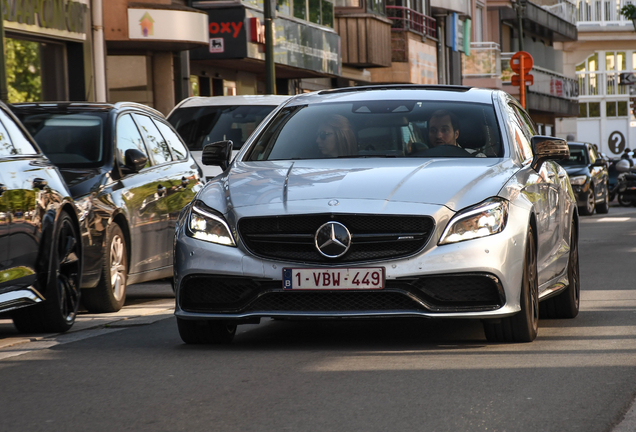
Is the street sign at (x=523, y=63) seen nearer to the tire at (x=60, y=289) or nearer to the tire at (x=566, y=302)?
the tire at (x=566, y=302)

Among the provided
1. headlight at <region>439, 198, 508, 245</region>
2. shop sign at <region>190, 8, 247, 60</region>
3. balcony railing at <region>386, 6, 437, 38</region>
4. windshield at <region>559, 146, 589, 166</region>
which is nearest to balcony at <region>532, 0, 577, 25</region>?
balcony railing at <region>386, 6, 437, 38</region>

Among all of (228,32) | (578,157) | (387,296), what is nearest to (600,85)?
(578,157)

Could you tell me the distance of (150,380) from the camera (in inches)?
258

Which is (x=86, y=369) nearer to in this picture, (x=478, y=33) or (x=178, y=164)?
(x=178, y=164)

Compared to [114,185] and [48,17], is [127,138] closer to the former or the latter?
[114,185]

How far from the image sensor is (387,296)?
7.28m

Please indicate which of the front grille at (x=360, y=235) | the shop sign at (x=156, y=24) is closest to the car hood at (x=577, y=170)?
the shop sign at (x=156, y=24)

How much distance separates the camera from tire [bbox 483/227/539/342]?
7527mm

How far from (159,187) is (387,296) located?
4.45 m

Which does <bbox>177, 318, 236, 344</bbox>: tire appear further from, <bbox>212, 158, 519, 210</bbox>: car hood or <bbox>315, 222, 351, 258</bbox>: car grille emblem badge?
<bbox>315, 222, 351, 258</bbox>: car grille emblem badge

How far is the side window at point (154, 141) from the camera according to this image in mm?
11562

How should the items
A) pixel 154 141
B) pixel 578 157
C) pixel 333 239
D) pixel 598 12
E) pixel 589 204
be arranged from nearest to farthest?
pixel 333 239 < pixel 154 141 < pixel 589 204 < pixel 578 157 < pixel 598 12

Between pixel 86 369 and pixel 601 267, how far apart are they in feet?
28.4

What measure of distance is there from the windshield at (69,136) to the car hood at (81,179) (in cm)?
15
